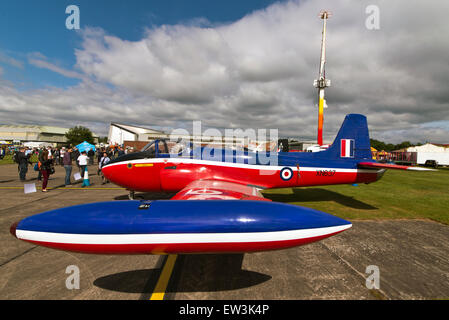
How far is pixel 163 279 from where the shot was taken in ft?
9.41

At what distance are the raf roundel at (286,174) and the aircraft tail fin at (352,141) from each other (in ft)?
5.29

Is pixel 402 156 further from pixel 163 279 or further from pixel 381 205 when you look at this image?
pixel 163 279

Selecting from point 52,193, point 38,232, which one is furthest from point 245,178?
point 52,193

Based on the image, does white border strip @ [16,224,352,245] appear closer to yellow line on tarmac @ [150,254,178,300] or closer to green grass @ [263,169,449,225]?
yellow line on tarmac @ [150,254,178,300]

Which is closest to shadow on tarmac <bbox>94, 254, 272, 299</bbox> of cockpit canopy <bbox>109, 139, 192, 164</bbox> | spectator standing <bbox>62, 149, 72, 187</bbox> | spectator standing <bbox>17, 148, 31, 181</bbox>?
cockpit canopy <bbox>109, 139, 192, 164</bbox>

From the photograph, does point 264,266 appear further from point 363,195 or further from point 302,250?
point 363,195

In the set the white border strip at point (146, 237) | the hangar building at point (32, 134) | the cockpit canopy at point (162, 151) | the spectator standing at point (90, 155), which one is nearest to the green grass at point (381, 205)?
the cockpit canopy at point (162, 151)

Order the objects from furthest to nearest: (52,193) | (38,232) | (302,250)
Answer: (52,193), (302,250), (38,232)

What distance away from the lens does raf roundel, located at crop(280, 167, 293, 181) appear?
5961 mm

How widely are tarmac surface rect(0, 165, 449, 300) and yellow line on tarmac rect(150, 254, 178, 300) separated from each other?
1cm

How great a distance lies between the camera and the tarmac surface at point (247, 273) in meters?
2.60

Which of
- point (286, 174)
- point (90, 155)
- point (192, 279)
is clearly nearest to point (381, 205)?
point (286, 174)

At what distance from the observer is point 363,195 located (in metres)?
8.56
